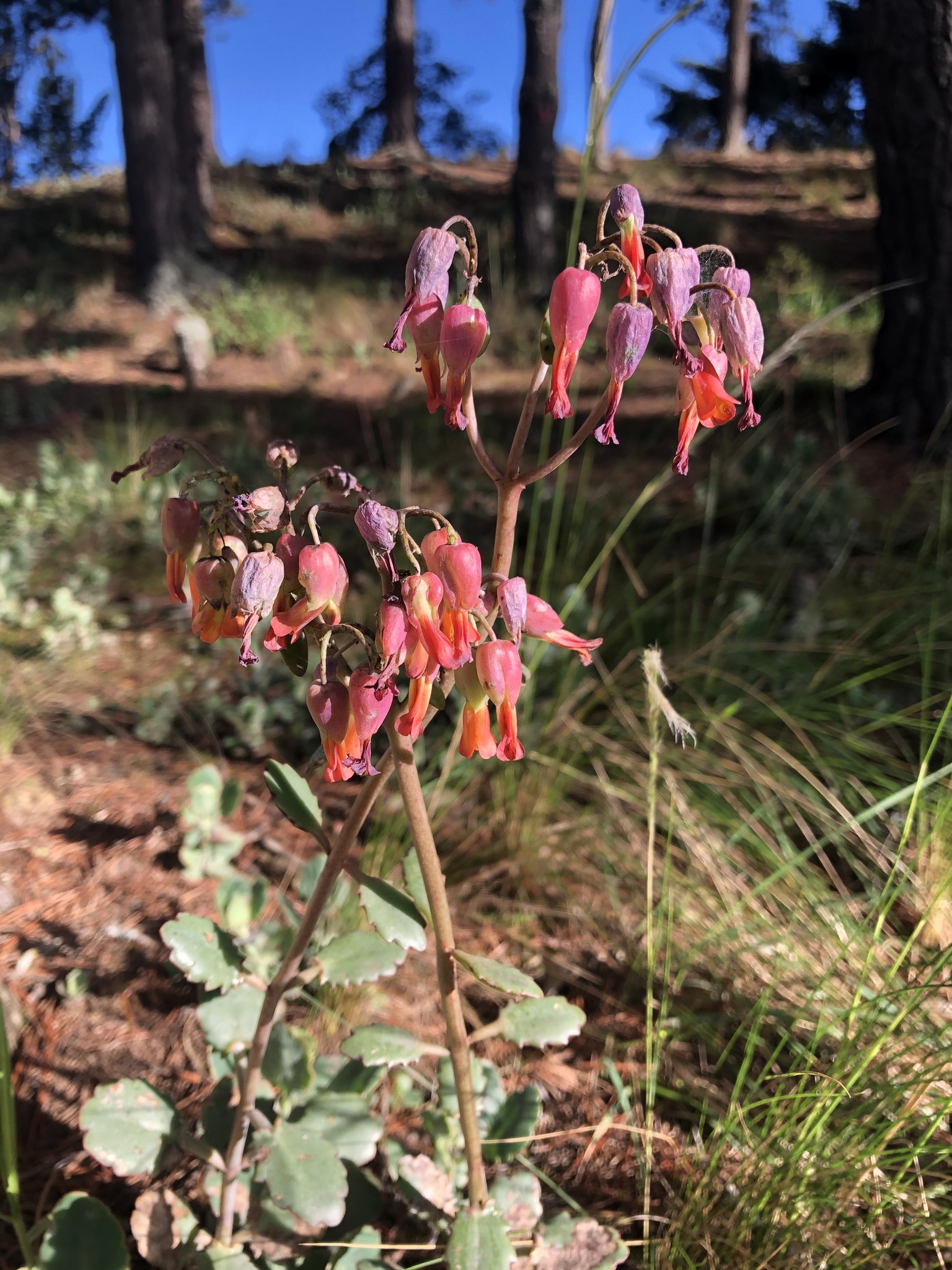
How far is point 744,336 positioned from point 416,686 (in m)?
0.49

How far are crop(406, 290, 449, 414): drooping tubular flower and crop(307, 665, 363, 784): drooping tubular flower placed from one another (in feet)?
0.99

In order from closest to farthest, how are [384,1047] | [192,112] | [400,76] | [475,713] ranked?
[475,713] < [384,1047] < [192,112] < [400,76]

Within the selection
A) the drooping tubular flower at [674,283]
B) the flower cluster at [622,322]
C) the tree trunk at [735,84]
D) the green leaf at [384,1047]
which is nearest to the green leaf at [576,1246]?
the green leaf at [384,1047]

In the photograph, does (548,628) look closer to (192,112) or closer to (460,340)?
(460,340)

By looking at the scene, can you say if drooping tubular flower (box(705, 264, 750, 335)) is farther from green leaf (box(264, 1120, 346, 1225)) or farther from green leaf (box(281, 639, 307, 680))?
green leaf (box(264, 1120, 346, 1225))

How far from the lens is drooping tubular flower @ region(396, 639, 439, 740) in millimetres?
828

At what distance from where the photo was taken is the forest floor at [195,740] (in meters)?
1.56

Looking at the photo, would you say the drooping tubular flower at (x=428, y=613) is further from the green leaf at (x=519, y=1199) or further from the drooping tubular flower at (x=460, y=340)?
the green leaf at (x=519, y=1199)

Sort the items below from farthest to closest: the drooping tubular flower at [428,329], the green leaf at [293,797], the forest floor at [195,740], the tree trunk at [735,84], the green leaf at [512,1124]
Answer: the tree trunk at [735,84], the forest floor at [195,740], the green leaf at [512,1124], the green leaf at [293,797], the drooping tubular flower at [428,329]

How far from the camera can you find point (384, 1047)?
3.64 ft

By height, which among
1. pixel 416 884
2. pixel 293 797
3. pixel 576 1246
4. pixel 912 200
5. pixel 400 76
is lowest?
pixel 576 1246

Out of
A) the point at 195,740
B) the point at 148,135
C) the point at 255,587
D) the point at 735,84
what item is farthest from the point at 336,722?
the point at 735,84

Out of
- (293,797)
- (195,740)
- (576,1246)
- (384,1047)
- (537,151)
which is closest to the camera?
(293,797)

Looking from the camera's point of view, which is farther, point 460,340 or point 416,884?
point 416,884
